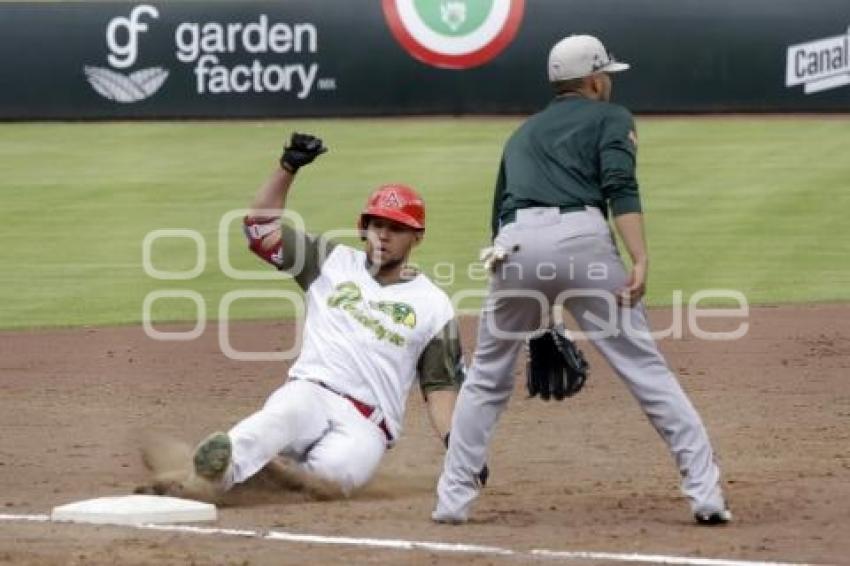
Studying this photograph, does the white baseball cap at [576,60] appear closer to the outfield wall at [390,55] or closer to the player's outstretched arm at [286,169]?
the player's outstretched arm at [286,169]

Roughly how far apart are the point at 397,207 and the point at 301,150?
19.0 inches

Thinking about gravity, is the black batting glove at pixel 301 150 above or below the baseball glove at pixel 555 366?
above

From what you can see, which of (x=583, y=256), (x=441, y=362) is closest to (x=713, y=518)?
(x=583, y=256)

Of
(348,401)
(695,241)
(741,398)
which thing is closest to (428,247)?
(695,241)

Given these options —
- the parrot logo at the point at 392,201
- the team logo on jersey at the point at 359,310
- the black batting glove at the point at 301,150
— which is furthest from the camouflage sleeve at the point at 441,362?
the black batting glove at the point at 301,150

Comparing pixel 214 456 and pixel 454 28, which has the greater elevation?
pixel 454 28

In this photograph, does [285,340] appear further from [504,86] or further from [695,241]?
[504,86]

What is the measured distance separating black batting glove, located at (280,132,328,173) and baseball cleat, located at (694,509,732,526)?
1.87 metres

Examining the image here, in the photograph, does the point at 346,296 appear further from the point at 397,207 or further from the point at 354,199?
the point at 354,199

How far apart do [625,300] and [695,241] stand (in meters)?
9.56

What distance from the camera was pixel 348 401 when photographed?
7871mm

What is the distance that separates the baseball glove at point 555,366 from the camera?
7.22 metres

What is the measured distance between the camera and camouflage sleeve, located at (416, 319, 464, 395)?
25.9 ft

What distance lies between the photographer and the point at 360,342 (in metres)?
7.83
